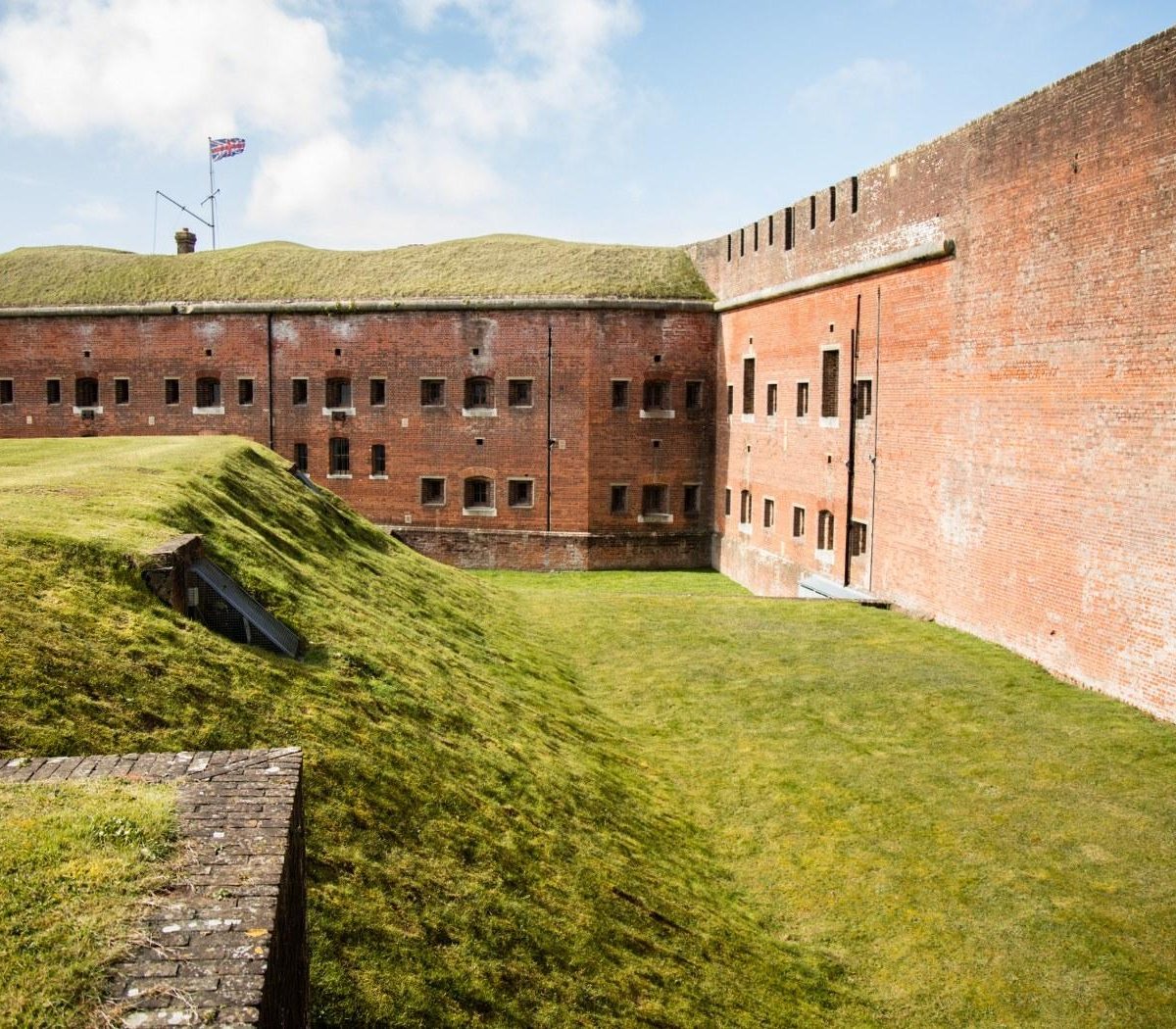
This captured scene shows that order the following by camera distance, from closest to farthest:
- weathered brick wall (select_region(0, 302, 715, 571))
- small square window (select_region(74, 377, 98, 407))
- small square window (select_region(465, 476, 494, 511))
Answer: weathered brick wall (select_region(0, 302, 715, 571)) < small square window (select_region(465, 476, 494, 511)) < small square window (select_region(74, 377, 98, 407))

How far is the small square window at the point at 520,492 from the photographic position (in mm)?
24453

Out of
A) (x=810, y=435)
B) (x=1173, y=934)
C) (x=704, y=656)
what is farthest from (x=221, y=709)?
(x=810, y=435)

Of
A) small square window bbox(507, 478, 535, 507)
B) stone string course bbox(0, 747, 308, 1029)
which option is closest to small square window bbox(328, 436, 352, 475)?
small square window bbox(507, 478, 535, 507)

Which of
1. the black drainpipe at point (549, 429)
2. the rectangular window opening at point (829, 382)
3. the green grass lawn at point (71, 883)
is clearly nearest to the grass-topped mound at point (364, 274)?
the black drainpipe at point (549, 429)

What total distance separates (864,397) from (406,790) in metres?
12.3

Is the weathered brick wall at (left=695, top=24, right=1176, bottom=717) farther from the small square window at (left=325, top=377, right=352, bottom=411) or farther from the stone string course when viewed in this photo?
the small square window at (left=325, top=377, right=352, bottom=411)

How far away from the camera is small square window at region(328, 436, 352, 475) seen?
82.9 ft

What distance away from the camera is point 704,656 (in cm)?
1324

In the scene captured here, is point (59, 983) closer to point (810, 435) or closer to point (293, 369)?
point (810, 435)

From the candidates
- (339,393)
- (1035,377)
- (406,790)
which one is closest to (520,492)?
(339,393)

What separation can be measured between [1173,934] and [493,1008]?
4.62 m

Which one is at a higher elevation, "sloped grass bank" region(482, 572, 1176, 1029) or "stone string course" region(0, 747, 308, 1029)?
"stone string course" region(0, 747, 308, 1029)

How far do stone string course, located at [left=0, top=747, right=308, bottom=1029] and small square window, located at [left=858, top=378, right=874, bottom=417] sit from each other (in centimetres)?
1353

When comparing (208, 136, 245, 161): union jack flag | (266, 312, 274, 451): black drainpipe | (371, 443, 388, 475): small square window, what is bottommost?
(371, 443, 388, 475): small square window
